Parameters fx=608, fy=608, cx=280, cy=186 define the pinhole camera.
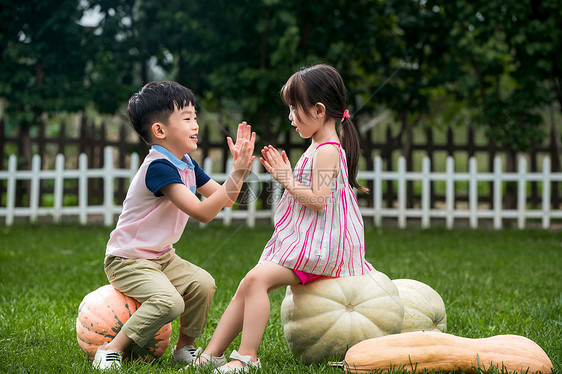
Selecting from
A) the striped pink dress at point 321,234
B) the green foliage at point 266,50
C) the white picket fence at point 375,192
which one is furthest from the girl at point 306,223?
the white picket fence at point 375,192

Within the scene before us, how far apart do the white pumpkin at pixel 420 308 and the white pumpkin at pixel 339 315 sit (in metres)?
0.26

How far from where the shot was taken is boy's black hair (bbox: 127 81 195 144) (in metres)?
2.96

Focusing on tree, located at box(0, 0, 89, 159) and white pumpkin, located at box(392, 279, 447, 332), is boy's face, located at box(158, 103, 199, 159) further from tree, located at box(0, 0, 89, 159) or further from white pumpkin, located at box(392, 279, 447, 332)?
tree, located at box(0, 0, 89, 159)

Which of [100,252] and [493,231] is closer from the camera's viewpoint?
[100,252]

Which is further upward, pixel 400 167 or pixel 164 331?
pixel 400 167

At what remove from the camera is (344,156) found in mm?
3047

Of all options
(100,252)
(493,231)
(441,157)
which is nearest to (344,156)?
(100,252)

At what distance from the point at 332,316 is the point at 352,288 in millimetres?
165

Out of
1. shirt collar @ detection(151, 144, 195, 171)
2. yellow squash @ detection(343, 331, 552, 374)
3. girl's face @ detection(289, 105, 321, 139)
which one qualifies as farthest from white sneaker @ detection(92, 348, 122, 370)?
girl's face @ detection(289, 105, 321, 139)

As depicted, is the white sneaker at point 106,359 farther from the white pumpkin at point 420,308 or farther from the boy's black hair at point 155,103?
the white pumpkin at point 420,308

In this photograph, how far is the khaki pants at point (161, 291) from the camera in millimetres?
2803

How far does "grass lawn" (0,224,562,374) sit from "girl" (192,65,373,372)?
0.24 meters

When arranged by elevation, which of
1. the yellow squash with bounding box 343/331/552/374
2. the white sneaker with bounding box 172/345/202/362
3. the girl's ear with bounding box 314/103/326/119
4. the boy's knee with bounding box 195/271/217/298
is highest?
the girl's ear with bounding box 314/103/326/119

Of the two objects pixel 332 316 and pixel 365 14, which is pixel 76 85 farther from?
pixel 332 316
